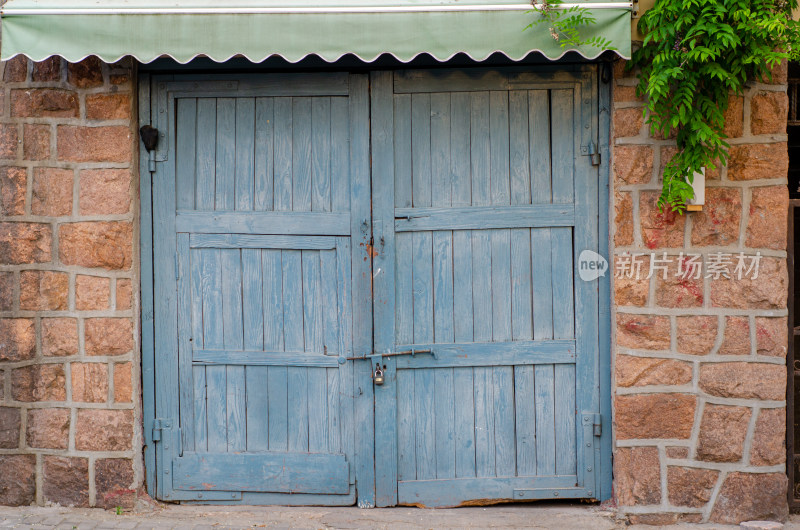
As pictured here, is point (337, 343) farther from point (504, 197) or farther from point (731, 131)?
point (731, 131)

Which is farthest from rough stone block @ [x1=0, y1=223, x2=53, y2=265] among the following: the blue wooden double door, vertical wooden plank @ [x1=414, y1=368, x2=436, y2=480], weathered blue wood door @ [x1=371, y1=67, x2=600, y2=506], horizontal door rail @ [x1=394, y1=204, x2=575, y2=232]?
vertical wooden plank @ [x1=414, y1=368, x2=436, y2=480]

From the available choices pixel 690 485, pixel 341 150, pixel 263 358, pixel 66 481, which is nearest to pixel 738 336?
pixel 690 485

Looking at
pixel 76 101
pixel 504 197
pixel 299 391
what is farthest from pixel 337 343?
pixel 76 101

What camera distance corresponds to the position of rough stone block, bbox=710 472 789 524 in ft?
12.4

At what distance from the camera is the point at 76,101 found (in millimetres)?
3861

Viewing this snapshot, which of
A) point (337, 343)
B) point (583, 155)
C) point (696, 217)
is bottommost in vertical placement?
point (337, 343)

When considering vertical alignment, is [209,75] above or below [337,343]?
above

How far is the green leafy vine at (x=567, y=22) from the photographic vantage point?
3.37 meters

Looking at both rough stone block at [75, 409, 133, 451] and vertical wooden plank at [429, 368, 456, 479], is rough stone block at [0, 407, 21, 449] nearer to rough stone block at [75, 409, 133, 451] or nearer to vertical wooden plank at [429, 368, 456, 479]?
rough stone block at [75, 409, 133, 451]

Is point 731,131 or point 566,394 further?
point 566,394

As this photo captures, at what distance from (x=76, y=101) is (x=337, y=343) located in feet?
6.08

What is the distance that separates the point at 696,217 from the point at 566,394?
1131 mm

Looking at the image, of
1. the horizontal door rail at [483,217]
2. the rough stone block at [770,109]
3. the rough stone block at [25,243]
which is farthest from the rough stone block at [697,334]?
the rough stone block at [25,243]

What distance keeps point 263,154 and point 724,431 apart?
9.09 ft
